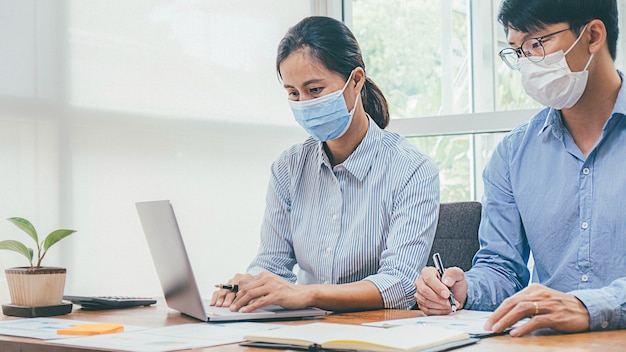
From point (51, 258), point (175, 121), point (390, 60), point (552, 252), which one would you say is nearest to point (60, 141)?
point (51, 258)

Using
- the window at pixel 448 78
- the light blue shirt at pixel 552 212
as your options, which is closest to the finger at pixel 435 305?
the light blue shirt at pixel 552 212

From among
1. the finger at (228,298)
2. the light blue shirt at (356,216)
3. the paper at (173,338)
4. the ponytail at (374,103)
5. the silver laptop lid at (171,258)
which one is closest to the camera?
the paper at (173,338)

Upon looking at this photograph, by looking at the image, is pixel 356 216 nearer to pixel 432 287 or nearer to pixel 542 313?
pixel 432 287

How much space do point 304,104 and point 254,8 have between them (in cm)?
141

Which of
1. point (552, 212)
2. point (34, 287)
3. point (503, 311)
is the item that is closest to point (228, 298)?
point (34, 287)

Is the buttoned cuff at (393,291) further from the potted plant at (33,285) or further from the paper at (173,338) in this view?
the potted plant at (33,285)

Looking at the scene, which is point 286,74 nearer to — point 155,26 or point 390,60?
point 155,26

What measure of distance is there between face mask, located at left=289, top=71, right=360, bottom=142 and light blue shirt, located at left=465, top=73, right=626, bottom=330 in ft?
1.33

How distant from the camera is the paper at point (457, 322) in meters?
1.27

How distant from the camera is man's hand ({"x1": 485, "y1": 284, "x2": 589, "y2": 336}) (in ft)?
4.07

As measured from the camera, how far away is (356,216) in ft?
6.36

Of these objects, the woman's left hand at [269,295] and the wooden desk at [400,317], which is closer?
the wooden desk at [400,317]

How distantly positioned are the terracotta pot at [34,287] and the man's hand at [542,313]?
3.17ft

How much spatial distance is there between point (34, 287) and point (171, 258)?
347 millimetres
